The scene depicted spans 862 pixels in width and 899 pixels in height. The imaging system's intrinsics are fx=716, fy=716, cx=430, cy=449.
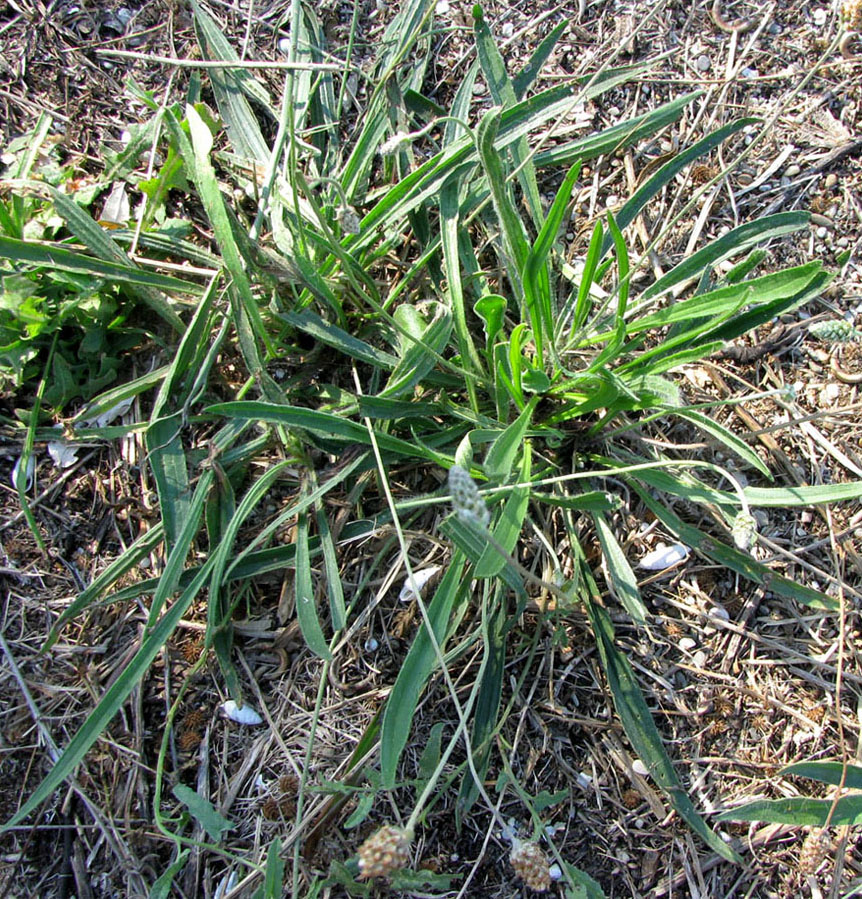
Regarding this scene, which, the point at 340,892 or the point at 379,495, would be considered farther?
the point at 379,495

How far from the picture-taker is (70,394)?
1.70 metres

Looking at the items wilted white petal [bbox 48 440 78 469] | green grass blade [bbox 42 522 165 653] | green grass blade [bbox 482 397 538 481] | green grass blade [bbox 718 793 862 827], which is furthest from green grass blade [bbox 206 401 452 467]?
green grass blade [bbox 718 793 862 827]

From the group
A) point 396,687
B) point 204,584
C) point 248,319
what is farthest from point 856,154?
point 204,584

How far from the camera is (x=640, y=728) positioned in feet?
5.05

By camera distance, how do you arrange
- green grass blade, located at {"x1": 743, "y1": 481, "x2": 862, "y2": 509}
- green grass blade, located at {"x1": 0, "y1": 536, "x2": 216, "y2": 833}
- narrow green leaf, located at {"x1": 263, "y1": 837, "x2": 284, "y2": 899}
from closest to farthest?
narrow green leaf, located at {"x1": 263, "y1": 837, "x2": 284, "y2": 899}
green grass blade, located at {"x1": 0, "y1": 536, "x2": 216, "y2": 833}
green grass blade, located at {"x1": 743, "y1": 481, "x2": 862, "y2": 509}

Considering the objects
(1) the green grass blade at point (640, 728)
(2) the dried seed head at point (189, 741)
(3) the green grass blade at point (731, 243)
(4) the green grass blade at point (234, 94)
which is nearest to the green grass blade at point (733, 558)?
(1) the green grass blade at point (640, 728)

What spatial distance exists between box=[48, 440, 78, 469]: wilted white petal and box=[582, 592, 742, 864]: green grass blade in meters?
1.27

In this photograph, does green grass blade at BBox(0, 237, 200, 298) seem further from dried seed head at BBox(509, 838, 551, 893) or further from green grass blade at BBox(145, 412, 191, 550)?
dried seed head at BBox(509, 838, 551, 893)

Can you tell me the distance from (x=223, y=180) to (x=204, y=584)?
Answer: 3.34 ft

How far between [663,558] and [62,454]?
1465mm

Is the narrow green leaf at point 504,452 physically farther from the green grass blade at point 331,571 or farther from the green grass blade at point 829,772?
the green grass blade at point 829,772

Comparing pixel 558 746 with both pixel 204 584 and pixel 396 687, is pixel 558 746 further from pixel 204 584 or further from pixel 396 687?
pixel 204 584

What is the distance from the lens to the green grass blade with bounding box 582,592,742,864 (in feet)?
4.90

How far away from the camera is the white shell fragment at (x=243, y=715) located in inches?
63.5
